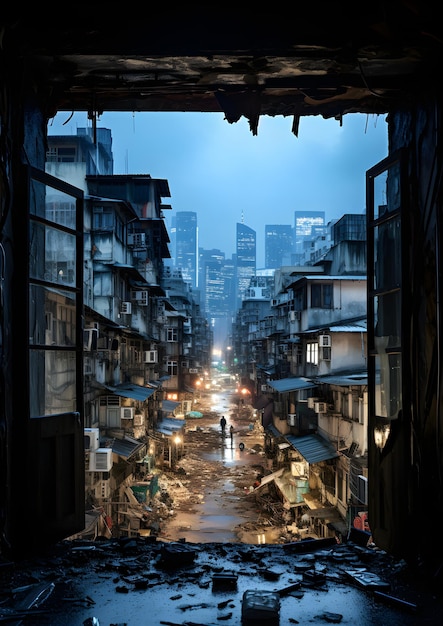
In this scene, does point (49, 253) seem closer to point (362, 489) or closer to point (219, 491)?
point (362, 489)

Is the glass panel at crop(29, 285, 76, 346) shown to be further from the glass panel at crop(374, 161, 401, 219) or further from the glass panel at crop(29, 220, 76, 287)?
the glass panel at crop(374, 161, 401, 219)

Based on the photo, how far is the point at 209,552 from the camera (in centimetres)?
616

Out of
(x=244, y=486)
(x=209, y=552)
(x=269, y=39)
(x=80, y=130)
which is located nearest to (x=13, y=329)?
(x=209, y=552)

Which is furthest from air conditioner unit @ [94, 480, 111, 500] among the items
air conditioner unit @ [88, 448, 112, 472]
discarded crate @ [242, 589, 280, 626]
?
discarded crate @ [242, 589, 280, 626]

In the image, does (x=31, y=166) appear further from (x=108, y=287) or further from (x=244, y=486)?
(x=244, y=486)

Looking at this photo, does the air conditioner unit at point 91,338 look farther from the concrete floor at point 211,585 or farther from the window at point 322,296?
the window at point 322,296

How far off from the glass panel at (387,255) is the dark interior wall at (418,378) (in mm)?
277

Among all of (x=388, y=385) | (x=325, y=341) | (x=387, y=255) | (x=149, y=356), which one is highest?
(x=387, y=255)

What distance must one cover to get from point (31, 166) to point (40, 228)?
90 cm

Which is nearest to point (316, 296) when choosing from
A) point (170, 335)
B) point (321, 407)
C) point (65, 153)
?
point (321, 407)

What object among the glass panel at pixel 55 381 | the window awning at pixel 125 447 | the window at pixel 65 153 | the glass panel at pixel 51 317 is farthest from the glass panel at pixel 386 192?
the window at pixel 65 153

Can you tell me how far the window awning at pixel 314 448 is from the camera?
21.8 m

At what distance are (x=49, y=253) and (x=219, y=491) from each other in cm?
2781

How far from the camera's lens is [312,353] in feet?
93.6
